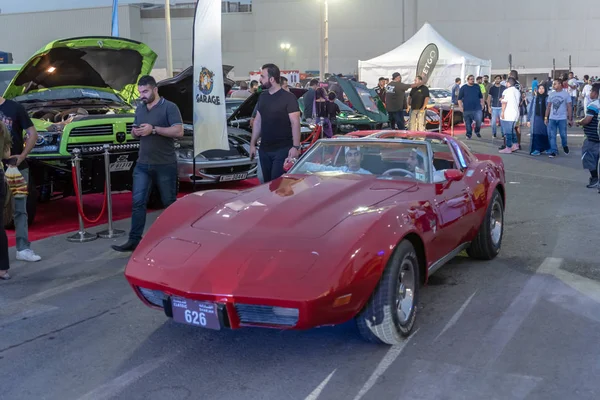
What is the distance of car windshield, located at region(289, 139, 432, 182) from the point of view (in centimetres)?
521

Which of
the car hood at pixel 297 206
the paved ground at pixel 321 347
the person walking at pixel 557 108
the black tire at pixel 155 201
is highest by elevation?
the person walking at pixel 557 108

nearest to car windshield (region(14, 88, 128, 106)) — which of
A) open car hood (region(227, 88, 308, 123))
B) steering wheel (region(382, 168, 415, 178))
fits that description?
open car hood (region(227, 88, 308, 123))

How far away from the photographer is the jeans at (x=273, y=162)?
7.07 m

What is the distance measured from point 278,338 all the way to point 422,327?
99 centimetres

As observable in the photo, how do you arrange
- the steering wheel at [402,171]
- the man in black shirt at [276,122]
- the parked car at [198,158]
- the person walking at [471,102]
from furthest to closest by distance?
the person walking at [471,102]
the parked car at [198,158]
the man in black shirt at [276,122]
the steering wheel at [402,171]

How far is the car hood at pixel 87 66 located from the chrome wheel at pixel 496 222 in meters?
5.77

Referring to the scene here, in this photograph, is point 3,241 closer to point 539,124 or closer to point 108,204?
point 108,204

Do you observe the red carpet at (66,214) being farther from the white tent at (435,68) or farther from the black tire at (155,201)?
the white tent at (435,68)

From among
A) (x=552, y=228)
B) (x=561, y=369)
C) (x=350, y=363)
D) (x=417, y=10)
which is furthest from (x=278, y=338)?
(x=417, y=10)

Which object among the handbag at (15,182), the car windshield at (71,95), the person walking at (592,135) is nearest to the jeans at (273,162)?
the handbag at (15,182)

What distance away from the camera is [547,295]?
516 centimetres

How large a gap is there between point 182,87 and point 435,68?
A: 77.2ft

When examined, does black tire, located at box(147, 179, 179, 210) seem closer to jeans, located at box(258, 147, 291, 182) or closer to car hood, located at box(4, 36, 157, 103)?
car hood, located at box(4, 36, 157, 103)

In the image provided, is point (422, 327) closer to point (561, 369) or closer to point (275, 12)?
point (561, 369)
